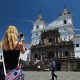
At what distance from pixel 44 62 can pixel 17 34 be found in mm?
41787

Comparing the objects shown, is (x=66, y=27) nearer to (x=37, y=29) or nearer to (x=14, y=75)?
(x=37, y=29)

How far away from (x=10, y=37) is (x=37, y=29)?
58424 millimetres

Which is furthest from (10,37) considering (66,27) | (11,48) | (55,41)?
(66,27)

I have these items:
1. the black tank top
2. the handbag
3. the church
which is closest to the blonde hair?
the black tank top

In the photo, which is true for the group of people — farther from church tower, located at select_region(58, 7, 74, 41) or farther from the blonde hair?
church tower, located at select_region(58, 7, 74, 41)

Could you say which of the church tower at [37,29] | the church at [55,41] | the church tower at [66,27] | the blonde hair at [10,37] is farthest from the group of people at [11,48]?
the church tower at [37,29]

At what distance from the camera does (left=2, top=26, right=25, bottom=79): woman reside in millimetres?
3898

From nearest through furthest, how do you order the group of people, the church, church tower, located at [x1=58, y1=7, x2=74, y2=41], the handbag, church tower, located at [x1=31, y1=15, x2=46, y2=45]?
the handbag < the group of people < the church < church tower, located at [x1=58, y1=7, x2=74, y2=41] < church tower, located at [x1=31, y1=15, x2=46, y2=45]

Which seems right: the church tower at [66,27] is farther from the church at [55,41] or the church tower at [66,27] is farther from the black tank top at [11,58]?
the black tank top at [11,58]

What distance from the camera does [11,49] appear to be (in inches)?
155

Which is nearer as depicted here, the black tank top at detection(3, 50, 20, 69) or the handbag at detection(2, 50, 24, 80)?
the handbag at detection(2, 50, 24, 80)

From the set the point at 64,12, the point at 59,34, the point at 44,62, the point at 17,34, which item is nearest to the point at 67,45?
the point at 59,34

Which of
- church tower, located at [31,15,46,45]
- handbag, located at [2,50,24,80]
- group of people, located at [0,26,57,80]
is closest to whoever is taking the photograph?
handbag, located at [2,50,24,80]

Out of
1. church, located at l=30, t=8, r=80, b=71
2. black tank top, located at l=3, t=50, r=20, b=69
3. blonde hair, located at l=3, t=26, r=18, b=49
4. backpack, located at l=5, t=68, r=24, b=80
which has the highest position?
church, located at l=30, t=8, r=80, b=71
